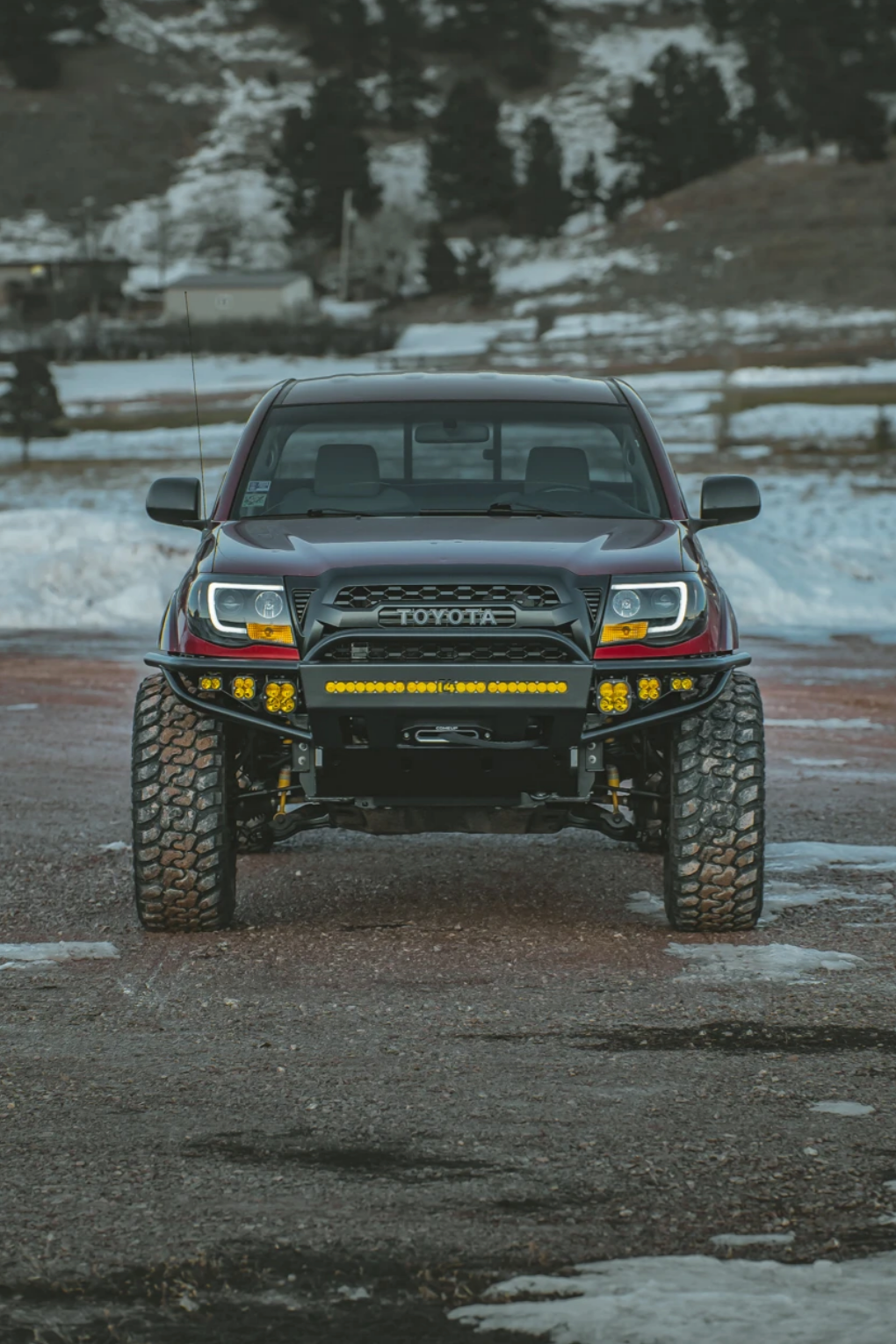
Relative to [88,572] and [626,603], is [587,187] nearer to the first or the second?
[88,572]

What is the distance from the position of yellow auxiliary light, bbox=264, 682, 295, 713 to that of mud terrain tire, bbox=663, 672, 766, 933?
1.35 meters

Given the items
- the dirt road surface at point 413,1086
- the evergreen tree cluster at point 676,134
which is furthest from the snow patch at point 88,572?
the evergreen tree cluster at point 676,134

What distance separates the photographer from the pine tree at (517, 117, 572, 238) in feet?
404

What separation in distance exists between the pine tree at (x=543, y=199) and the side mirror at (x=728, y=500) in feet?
383

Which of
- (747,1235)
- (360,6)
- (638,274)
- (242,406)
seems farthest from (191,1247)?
(360,6)

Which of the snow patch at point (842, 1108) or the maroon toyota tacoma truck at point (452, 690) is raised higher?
the maroon toyota tacoma truck at point (452, 690)

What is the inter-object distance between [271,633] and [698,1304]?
363 cm

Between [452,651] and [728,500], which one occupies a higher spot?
[728,500]

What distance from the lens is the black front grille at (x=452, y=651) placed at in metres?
6.67

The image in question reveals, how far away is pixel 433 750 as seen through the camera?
265 inches

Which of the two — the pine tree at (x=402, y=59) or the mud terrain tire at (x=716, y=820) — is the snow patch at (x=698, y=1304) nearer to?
the mud terrain tire at (x=716, y=820)

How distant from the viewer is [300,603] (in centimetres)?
682

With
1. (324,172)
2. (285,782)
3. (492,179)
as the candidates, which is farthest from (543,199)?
(285,782)

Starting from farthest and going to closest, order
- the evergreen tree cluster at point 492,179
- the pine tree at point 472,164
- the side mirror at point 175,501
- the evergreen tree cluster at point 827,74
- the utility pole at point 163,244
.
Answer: the pine tree at point 472,164, the evergreen tree cluster at point 492,179, the utility pole at point 163,244, the evergreen tree cluster at point 827,74, the side mirror at point 175,501
